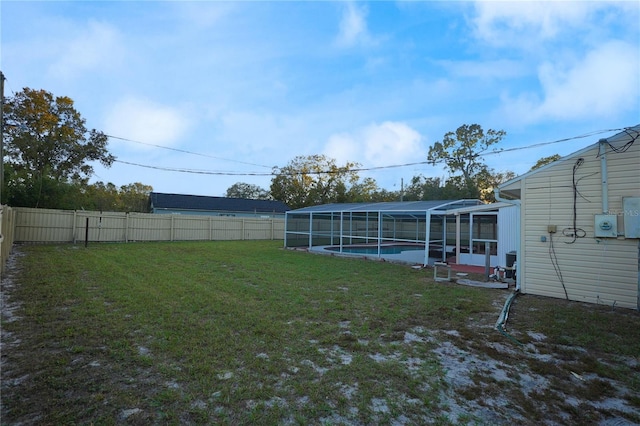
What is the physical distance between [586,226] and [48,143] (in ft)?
77.7

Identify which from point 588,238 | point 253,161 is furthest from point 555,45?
point 253,161

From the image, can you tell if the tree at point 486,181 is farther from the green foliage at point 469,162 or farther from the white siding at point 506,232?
the white siding at point 506,232

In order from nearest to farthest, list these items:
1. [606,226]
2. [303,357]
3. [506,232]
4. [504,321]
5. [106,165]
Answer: [303,357] → [504,321] → [606,226] → [506,232] → [106,165]

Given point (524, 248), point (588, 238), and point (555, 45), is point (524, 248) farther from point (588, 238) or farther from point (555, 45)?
point (555, 45)

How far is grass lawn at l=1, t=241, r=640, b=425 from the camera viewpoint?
2346mm

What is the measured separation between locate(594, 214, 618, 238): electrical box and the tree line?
673cm

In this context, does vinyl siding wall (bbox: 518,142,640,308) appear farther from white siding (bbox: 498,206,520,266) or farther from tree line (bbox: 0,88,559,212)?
tree line (bbox: 0,88,559,212)

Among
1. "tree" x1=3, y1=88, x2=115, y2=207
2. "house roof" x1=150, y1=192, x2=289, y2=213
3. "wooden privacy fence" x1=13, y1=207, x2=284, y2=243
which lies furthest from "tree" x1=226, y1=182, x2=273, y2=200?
"tree" x1=3, y1=88, x2=115, y2=207

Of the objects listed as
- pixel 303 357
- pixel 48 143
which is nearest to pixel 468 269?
pixel 303 357

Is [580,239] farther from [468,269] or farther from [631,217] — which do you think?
[468,269]

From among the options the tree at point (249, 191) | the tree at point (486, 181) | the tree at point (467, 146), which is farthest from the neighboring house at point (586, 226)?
the tree at point (249, 191)

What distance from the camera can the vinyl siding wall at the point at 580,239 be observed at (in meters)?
5.50

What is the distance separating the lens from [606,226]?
5.61 metres

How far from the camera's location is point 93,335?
362 cm
